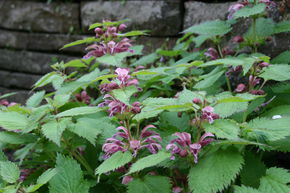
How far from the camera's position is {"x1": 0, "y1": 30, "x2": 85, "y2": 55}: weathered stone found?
314cm

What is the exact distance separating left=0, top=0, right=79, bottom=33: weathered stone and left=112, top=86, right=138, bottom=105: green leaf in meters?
2.15

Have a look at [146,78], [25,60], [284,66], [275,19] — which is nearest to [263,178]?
[284,66]

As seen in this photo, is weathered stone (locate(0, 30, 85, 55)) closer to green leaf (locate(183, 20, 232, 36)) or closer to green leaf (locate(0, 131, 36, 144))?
green leaf (locate(183, 20, 232, 36))

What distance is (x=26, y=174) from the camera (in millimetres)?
1568

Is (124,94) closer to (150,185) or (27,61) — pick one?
(150,185)

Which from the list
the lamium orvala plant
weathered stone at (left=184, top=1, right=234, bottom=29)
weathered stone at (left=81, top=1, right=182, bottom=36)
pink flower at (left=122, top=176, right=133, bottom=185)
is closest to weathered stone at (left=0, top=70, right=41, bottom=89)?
weathered stone at (left=81, top=1, right=182, bottom=36)

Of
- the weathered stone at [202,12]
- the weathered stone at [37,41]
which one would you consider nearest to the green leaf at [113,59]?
the weathered stone at [202,12]

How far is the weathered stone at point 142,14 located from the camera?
8.54 ft

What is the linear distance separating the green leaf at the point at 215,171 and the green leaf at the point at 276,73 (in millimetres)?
351

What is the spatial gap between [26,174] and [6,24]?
235cm

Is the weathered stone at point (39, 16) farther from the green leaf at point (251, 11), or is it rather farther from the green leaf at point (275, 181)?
the green leaf at point (275, 181)

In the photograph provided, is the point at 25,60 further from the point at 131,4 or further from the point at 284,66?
the point at 284,66

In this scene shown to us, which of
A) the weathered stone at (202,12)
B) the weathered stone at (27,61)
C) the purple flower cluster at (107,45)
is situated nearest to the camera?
the purple flower cluster at (107,45)

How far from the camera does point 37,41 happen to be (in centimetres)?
335
